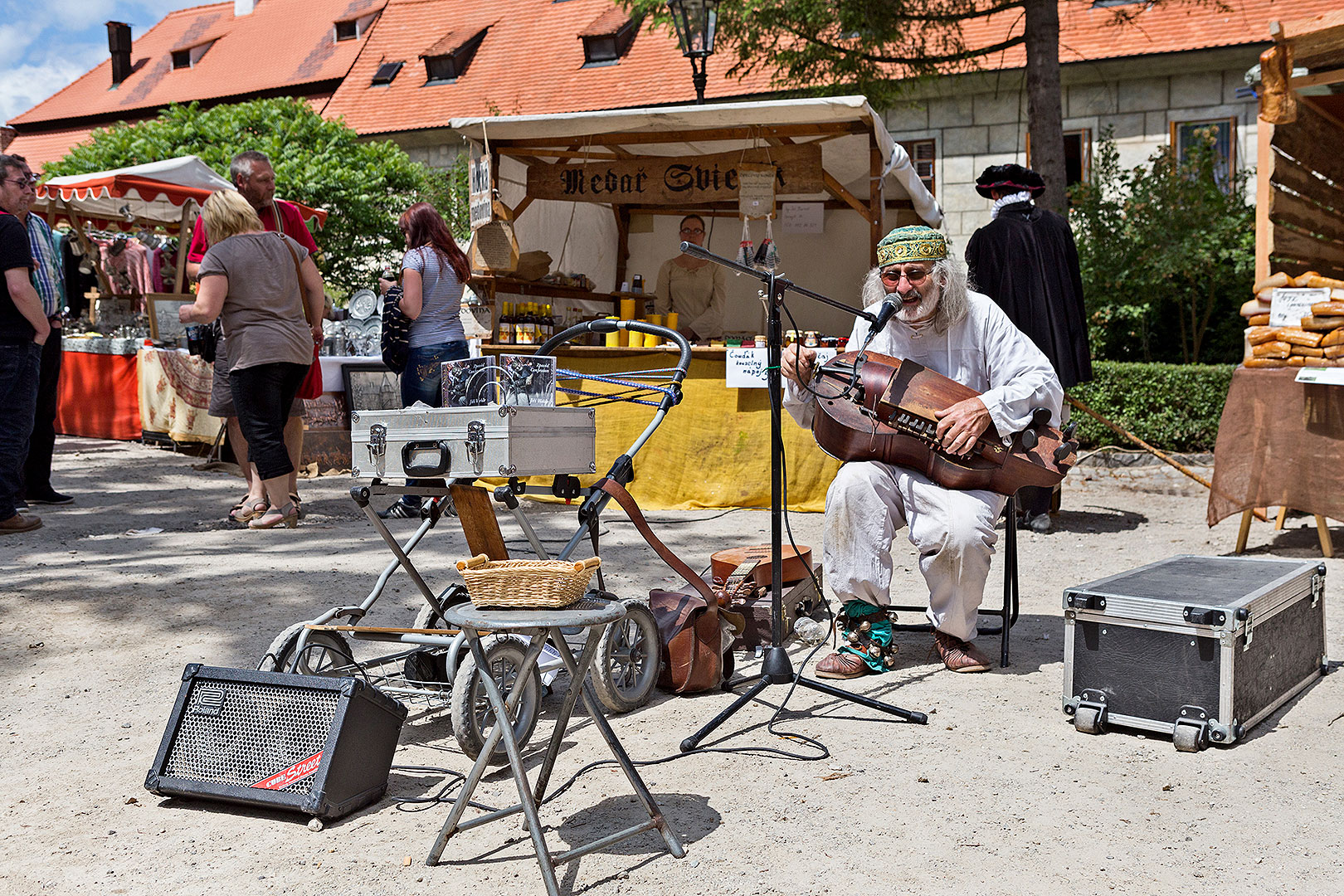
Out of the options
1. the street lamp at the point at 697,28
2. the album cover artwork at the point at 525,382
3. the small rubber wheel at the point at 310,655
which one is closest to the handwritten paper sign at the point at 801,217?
the street lamp at the point at 697,28

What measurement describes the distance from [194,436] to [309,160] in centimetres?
1232

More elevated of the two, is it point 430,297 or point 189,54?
point 189,54

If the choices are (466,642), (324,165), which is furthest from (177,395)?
(324,165)

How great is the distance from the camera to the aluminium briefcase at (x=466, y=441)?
10.7 feet

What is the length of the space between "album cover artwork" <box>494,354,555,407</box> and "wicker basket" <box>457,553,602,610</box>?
1.14 meters

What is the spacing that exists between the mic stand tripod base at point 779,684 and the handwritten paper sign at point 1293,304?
369cm

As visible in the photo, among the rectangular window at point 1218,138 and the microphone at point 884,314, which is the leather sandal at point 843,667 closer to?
the microphone at point 884,314

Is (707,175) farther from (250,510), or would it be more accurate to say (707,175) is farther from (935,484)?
(935,484)

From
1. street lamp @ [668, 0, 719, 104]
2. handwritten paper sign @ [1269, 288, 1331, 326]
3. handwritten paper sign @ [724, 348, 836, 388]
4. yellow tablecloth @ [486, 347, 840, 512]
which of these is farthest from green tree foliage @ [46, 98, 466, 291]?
handwritten paper sign @ [1269, 288, 1331, 326]

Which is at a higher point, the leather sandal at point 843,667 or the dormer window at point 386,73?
the dormer window at point 386,73

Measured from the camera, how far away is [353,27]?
3114 centimetres

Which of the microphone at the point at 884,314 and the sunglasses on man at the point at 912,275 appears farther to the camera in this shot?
the sunglasses on man at the point at 912,275

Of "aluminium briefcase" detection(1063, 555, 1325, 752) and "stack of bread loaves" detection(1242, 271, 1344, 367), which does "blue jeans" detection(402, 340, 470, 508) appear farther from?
"stack of bread loaves" detection(1242, 271, 1344, 367)

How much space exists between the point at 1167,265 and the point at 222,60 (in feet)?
101
